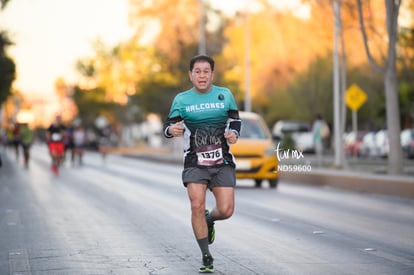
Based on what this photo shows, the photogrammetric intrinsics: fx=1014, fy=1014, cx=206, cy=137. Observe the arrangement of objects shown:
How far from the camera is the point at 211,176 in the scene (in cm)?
898

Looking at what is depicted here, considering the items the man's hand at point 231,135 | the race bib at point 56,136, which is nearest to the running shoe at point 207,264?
the man's hand at point 231,135

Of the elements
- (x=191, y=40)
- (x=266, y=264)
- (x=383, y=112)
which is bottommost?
(x=266, y=264)

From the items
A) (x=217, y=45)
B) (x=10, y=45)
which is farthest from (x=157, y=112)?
(x=10, y=45)

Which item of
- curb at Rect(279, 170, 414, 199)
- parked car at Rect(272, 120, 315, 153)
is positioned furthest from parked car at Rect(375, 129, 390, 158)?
curb at Rect(279, 170, 414, 199)

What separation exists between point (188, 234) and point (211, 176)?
337 centimetres

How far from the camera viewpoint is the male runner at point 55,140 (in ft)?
101

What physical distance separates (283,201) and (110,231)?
269 inches

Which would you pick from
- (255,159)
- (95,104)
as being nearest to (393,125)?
(255,159)

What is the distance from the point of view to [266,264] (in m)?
9.39

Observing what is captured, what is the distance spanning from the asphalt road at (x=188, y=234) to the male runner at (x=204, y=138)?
561 millimetres

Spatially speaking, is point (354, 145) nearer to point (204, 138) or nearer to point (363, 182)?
point (363, 182)

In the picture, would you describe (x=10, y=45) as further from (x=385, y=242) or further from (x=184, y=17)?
(x=385, y=242)

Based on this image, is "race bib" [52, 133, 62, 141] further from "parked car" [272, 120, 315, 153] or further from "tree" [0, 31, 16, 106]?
"parked car" [272, 120, 315, 153]

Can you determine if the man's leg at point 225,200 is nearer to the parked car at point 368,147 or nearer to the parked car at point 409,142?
the parked car at point 409,142
